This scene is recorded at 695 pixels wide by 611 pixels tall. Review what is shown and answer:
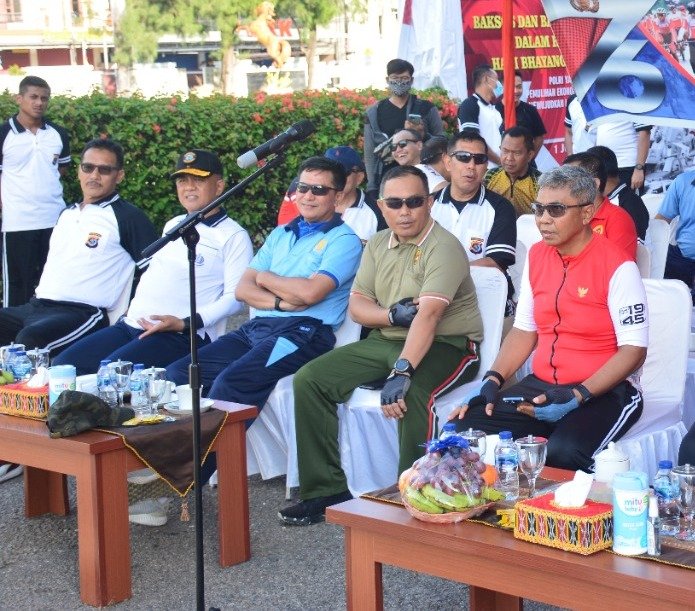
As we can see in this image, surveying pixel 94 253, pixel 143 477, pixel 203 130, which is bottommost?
pixel 143 477

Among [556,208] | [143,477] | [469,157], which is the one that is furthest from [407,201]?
[143,477]

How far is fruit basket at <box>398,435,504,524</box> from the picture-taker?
131 inches

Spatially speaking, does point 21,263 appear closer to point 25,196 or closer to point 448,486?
point 25,196

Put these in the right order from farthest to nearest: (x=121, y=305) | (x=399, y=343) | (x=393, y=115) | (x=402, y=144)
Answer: (x=393, y=115) < (x=402, y=144) < (x=121, y=305) < (x=399, y=343)

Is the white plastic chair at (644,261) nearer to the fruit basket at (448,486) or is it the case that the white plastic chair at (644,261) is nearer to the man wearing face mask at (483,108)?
the fruit basket at (448,486)

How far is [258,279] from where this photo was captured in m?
5.89

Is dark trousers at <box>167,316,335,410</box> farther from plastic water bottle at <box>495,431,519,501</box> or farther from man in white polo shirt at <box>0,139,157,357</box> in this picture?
plastic water bottle at <box>495,431,519,501</box>

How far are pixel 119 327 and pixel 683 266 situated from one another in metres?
3.35

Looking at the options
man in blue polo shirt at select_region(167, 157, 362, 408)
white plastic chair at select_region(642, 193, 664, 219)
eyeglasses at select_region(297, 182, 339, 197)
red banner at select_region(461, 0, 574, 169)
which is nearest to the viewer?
man in blue polo shirt at select_region(167, 157, 362, 408)

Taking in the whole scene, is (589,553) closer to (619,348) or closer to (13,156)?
(619,348)

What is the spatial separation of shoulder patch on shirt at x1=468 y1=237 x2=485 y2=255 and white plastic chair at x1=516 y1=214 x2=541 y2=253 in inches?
13.0

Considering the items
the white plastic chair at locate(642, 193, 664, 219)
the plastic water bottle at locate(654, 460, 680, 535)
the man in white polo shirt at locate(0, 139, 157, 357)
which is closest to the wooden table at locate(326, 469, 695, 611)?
the plastic water bottle at locate(654, 460, 680, 535)

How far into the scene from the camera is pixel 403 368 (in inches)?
201

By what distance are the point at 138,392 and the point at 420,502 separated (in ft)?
5.71
